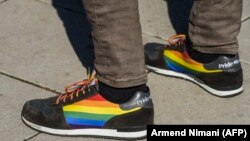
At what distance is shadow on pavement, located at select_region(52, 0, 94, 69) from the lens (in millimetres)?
4031

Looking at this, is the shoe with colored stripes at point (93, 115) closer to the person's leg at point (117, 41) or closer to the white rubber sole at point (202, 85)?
the person's leg at point (117, 41)

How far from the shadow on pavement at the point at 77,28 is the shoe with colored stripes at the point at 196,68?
1.29 ft

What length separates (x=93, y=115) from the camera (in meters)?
3.19

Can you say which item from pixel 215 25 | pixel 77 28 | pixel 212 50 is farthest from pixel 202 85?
pixel 77 28

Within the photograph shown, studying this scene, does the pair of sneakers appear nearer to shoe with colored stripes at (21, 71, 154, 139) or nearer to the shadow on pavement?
shoe with colored stripes at (21, 71, 154, 139)

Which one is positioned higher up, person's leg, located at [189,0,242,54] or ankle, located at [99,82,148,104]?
person's leg, located at [189,0,242,54]

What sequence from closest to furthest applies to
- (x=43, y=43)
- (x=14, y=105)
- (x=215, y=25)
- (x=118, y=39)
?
1. (x=118, y=39)
2. (x=215, y=25)
3. (x=14, y=105)
4. (x=43, y=43)

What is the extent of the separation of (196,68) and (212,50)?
158 millimetres

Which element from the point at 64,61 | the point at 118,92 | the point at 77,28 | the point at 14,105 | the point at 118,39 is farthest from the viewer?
the point at 77,28

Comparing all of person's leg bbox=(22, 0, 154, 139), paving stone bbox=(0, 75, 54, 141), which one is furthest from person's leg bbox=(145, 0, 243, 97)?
paving stone bbox=(0, 75, 54, 141)

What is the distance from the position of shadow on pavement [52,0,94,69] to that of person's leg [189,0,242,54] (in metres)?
0.72

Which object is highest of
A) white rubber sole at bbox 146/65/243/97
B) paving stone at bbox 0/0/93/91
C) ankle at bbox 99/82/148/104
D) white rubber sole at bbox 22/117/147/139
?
ankle at bbox 99/82/148/104

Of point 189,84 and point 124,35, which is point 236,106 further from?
point 124,35

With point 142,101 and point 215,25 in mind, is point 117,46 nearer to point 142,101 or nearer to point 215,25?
point 142,101
